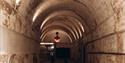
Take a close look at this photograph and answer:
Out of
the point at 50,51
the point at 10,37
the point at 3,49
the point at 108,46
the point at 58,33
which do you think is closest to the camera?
the point at 3,49

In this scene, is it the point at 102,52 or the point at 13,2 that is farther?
the point at 102,52

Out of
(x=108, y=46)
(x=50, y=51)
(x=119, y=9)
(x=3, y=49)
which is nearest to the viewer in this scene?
(x=3, y=49)

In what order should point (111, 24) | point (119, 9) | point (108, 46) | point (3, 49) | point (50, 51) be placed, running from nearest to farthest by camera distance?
point (3, 49)
point (119, 9)
point (111, 24)
point (108, 46)
point (50, 51)

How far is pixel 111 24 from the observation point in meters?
7.09

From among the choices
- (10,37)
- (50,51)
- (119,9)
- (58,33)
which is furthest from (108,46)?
(50,51)

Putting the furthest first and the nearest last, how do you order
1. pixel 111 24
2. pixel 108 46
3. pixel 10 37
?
pixel 108 46, pixel 111 24, pixel 10 37

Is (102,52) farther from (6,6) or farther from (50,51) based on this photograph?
(50,51)

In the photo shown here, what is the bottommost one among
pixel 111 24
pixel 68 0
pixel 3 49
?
pixel 3 49

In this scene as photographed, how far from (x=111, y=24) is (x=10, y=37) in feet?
9.31

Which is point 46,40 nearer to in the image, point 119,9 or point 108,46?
point 108,46

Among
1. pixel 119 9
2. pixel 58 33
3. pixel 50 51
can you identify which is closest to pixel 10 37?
pixel 119 9

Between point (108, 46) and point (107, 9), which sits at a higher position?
point (107, 9)

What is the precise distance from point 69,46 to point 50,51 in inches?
107

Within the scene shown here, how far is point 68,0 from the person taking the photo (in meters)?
10.4
